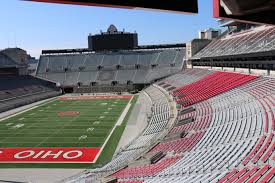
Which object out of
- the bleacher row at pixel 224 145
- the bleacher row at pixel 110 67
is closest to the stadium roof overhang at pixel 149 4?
the bleacher row at pixel 224 145

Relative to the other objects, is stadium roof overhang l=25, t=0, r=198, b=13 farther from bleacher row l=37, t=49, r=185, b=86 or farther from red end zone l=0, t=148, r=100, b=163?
bleacher row l=37, t=49, r=185, b=86

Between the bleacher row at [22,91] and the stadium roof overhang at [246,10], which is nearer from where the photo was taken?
the stadium roof overhang at [246,10]

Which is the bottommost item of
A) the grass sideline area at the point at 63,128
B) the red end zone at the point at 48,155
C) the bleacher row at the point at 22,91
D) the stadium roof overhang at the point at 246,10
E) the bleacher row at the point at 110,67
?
the red end zone at the point at 48,155

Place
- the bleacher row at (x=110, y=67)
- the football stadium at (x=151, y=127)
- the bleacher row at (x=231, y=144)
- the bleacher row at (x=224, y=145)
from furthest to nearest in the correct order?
1. the bleacher row at (x=110, y=67)
2. the football stadium at (x=151, y=127)
3. the bleacher row at (x=224, y=145)
4. the bleacher row at (x=231, y=144)

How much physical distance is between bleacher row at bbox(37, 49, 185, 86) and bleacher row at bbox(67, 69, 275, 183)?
1421 inches

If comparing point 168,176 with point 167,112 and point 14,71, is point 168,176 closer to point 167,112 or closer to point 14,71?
point 167,112

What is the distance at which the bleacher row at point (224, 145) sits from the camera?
1104cm

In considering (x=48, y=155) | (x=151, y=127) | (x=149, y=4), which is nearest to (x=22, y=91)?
(x=151, y=127)

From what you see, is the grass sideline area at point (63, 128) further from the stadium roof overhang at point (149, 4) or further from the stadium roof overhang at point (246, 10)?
the stadium roof overhang at point (149, 4)

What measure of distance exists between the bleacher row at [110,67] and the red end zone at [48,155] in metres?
36.7

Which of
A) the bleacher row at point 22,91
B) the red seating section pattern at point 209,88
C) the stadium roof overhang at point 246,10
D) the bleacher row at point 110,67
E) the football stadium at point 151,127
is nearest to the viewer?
the stadium roof overhang at point 246,10

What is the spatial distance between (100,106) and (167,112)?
13411 mm

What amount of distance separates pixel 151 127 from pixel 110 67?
127 ft

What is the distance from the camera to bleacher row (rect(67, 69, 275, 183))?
36.2 ft
